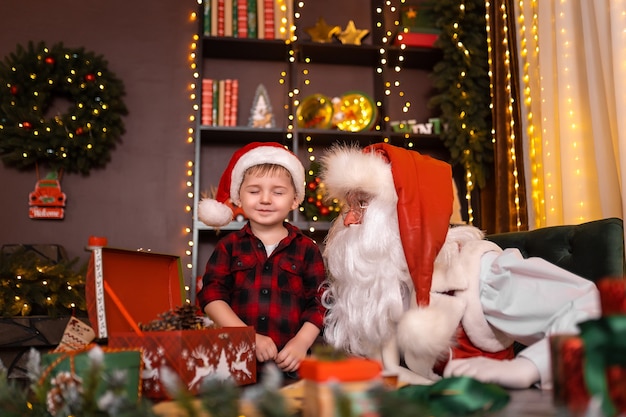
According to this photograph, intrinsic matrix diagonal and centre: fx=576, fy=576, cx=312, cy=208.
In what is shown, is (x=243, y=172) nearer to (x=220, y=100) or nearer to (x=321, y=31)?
(x=220, y=100)

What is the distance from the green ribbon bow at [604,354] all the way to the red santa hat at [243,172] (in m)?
1.30

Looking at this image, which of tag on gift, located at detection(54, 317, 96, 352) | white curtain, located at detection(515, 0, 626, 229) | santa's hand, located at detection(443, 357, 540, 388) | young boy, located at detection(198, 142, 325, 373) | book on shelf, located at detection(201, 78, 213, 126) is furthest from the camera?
book on shelf, located at detection(201, 78, 213, 126)

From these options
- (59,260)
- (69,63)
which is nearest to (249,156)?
(59,260)

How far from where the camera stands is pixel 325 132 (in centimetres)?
349

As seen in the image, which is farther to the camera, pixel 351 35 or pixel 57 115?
pixel 351 35

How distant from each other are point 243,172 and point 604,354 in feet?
4.50

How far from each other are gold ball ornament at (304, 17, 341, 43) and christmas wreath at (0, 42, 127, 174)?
4.21 feet

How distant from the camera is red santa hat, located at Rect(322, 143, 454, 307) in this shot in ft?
4.29

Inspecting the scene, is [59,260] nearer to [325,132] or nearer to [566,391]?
Answer: [325,132]

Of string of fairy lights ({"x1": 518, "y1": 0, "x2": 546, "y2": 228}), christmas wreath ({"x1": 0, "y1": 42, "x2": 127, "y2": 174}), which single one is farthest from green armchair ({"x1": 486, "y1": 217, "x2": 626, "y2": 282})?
christmas wreath ({"x1": 0, "y1": 42, "x2": 127, "y2": 174})

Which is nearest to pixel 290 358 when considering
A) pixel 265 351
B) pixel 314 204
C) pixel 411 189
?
pixel 265 351

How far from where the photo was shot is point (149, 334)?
0.99m

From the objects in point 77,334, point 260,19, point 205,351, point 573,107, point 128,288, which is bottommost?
point 77,334

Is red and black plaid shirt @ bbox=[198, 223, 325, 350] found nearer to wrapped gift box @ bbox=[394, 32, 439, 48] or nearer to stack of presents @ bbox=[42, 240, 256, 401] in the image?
stack of presents @ bbox=[42, 240, 256, 401]
